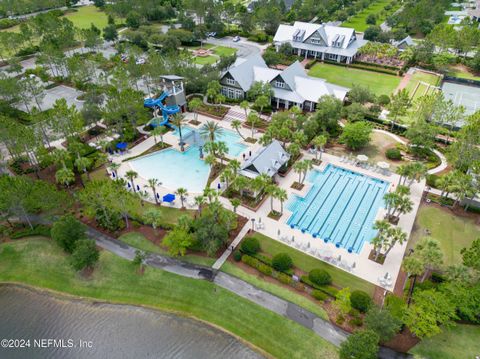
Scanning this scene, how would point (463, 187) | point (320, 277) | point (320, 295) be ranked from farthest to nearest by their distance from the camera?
point (463, 187)
point (320, 277)
point (320, 295)

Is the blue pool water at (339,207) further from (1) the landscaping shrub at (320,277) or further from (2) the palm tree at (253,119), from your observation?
(2) the palm tree at (253,119)

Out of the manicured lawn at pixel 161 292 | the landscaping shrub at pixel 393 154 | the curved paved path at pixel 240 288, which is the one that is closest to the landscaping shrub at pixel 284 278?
the curved paved path at pixel 240 288

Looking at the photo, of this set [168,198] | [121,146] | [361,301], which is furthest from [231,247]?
[121,146]

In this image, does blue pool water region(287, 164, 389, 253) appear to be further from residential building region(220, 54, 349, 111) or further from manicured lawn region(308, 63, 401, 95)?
manicured lawn region(308, 63, 401, 95)

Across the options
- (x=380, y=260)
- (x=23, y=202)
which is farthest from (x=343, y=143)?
(x=23, y=202)

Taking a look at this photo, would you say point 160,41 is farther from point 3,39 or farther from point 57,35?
point 3,39

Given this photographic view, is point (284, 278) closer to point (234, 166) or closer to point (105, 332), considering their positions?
point (234, 166)
